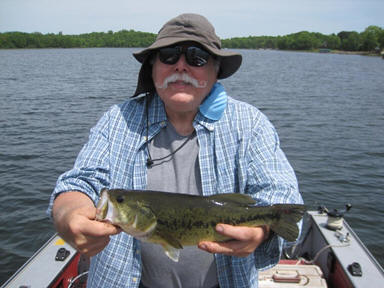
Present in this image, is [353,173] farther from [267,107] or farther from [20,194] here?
[20,194]

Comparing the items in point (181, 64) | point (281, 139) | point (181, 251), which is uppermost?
point (181, 64)

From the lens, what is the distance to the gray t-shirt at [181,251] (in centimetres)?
272

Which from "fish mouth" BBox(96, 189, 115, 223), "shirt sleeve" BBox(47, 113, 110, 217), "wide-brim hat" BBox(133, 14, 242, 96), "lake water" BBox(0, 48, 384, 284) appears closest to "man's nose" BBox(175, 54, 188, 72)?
"wide-brim hat" BBox(133, 14, 242, 96)

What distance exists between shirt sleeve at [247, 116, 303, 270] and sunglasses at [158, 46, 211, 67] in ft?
2.20

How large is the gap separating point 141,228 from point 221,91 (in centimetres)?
127

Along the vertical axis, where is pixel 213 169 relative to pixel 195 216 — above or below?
above

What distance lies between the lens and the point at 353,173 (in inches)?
511

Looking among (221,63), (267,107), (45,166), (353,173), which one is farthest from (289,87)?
(221,63)

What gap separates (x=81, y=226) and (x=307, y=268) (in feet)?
13.1

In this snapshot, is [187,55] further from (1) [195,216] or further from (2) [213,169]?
(1) [195,216]

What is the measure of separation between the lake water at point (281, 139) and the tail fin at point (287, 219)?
7.35m

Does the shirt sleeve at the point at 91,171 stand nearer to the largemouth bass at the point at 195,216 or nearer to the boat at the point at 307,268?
the largemouth bass at the point at 195,216

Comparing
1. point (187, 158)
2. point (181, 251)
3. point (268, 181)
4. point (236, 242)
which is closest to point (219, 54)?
point (187, 158)

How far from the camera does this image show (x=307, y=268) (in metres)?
5.07
